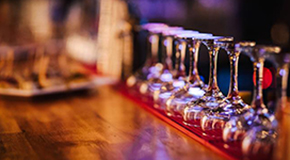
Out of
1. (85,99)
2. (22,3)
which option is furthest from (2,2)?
(85,99)

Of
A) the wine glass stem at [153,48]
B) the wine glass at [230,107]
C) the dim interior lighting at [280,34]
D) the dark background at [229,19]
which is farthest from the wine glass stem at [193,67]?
the dim interior lighting at [280,34]

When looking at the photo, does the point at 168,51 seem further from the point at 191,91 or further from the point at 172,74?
the point at 191,91

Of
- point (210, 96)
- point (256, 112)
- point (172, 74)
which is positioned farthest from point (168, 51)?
point (256, 112)

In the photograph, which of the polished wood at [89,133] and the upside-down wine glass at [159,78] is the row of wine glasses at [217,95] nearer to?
the upside-down wine glass at [159,78]

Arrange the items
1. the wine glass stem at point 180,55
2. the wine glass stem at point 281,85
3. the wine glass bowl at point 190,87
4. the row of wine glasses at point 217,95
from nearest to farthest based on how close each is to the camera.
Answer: the wine glass stem at point 281,85 < the row of wine glasses at point 217,95 < the wine glass bowl at point 190,87 < the wine glass stem at point 180,55

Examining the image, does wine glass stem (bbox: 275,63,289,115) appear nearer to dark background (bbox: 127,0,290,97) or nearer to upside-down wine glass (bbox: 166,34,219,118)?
upside-down wine glass (bbox: 166,34,219,118)

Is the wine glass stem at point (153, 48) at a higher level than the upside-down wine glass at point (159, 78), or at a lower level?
higher

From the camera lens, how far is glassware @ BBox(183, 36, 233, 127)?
1.53 m

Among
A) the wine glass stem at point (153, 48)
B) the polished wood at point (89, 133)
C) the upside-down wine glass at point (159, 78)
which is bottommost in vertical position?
the polished wood at point (89, 133)

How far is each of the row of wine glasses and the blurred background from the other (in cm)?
73

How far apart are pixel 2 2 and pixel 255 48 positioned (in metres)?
7.84

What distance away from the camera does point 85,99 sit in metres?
2.70

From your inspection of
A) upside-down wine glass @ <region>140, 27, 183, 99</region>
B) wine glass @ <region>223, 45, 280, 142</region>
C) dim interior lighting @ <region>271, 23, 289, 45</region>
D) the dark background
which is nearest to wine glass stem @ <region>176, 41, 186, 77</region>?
upside-down wine glass @ <region>140, 27, 183, 99</region>

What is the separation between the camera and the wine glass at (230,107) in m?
1.45
